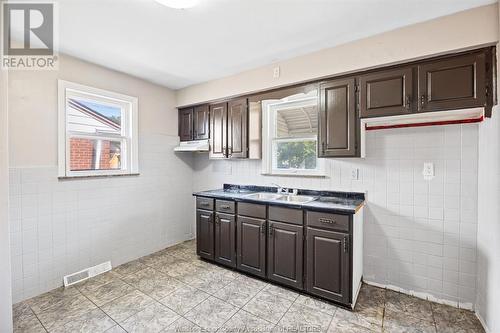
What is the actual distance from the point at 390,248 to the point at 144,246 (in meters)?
3.20

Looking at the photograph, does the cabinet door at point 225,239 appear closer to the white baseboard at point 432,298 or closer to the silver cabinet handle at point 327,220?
the silver cabinet handle at point 327,220

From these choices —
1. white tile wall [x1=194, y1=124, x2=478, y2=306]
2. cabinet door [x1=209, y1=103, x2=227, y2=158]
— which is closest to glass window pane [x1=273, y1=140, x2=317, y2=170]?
white tile wall [x1=194, y1=124, x2=478, y2=306]

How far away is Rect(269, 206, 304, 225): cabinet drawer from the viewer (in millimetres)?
2488

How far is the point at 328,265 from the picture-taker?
2311 mm

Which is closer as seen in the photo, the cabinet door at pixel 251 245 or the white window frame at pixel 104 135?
the white window frame at pixel 104 135

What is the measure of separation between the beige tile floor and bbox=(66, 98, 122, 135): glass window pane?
1.80 metres

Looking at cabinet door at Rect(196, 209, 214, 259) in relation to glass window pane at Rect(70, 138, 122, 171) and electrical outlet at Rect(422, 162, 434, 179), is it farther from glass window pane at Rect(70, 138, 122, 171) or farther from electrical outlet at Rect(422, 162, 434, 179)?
electrical outlet at Rect(422, 162, 434, 179)

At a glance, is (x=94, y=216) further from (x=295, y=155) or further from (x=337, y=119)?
(x=337, y=119)

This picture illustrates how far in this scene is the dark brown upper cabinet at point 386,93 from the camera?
7.18 ft

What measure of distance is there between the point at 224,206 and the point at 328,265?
1.38 meters

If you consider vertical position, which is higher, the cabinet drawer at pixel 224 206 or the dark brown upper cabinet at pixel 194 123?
the dark brown upper cabinet at pixel 194 123

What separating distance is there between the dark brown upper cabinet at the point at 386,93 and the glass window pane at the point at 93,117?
10.0 feet

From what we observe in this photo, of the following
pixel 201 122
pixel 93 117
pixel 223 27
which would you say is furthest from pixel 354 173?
pixel 93 117

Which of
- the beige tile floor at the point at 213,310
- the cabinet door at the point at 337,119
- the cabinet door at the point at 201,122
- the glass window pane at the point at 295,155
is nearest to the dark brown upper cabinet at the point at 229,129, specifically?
the cabinet door at the point at 201,122
